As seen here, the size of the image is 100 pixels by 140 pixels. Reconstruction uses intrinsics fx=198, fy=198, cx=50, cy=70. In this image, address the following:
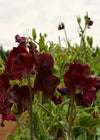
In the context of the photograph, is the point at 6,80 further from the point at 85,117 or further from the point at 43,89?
the point at 85,117

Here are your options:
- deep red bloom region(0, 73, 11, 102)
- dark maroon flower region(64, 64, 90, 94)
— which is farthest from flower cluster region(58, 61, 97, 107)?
deep red bloom region(0, 73, 11, 102)

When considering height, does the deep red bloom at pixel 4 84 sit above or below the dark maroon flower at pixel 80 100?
above

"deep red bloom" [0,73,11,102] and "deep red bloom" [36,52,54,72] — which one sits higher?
"deep red bloom" [36,52,54,72]

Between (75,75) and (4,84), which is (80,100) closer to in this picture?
(75,75)

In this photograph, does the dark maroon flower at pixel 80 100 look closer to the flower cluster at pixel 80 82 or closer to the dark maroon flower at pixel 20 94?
the flower cluster at pixel 80 82

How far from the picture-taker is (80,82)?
17.0 inches

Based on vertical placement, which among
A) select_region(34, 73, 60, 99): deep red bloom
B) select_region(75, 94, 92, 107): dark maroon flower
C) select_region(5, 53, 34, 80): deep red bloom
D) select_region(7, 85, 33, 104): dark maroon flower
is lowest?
select_region(75, 94, 92, 107): dark maroon flower

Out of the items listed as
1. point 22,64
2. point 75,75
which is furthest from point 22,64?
point 75,75

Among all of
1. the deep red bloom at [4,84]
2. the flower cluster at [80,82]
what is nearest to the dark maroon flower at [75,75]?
the flower cluster at [80,82]

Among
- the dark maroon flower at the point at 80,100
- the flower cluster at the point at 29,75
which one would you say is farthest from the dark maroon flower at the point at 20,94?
the dark maroon flower at the point at 80,100

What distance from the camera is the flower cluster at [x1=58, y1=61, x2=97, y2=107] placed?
0.42 meters

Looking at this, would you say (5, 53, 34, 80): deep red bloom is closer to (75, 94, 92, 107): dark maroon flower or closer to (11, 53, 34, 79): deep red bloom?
(11, 53, 34, 79): deep red bloom

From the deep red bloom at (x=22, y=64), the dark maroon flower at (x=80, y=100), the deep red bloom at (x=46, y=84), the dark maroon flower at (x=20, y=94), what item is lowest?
the dark maroon flower at (x=80, y=100)

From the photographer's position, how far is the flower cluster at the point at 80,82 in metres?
0.42
